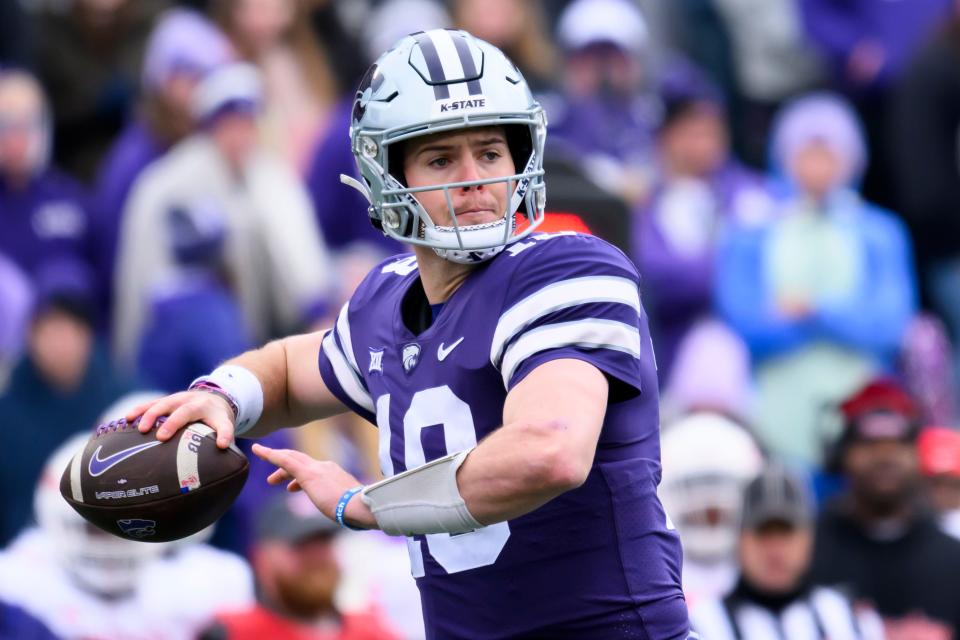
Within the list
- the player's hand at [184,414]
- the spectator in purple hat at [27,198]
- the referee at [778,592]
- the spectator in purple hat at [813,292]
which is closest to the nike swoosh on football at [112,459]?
the player's hand at [184,414]

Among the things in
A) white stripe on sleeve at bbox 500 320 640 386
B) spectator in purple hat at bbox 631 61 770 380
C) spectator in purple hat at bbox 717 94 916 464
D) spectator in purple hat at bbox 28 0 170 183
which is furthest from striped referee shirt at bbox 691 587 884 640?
spectator in purple hat at bbox 28 0 170 183

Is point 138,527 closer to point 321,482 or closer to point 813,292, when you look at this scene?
point 321,482

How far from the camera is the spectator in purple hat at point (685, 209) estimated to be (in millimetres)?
8328

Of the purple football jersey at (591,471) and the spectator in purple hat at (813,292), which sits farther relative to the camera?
the spectator in purple hat at (813,292)

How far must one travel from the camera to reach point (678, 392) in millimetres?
8164

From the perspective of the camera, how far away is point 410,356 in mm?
3873

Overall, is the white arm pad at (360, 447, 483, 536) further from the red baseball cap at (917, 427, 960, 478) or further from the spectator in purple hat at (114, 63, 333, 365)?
the red baseball cap at (917, 427, 960, 478)

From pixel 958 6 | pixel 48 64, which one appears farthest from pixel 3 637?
pixel 958 6

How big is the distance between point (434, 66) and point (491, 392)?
709 millimetres

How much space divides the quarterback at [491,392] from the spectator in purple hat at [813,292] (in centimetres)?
445

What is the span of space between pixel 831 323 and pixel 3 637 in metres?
4.00

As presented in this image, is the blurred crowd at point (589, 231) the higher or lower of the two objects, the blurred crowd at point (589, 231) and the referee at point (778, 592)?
the higher

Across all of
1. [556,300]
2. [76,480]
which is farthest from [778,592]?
[76,480]

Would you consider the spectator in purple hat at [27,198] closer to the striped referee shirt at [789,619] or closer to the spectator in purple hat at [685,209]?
the spectator in purple hat at [685,209]
